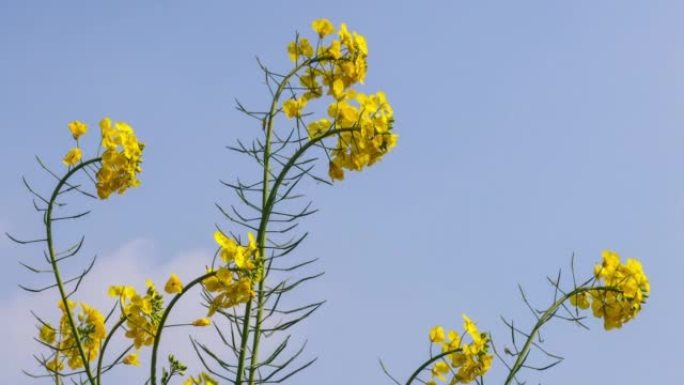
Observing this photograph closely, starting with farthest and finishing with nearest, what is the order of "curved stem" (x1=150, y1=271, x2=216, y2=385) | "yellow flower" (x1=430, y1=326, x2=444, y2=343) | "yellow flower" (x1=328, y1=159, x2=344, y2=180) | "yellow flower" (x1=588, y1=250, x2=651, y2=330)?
1. "yellow flower" (x1=430, y1=326, x2=444, y2=343)
2. "yellow flower" (x1=588, y1=250, x2=651, y2=330)
3. "yellow flower" (x1=328, y1=159, x2=344, y2=180)
4. "curved stem" (x1=150, y1=271, x2=216, y2=385)

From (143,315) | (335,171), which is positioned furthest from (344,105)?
(143,315)

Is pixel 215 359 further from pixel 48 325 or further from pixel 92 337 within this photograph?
pixel 48 325

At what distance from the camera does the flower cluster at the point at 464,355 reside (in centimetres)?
354

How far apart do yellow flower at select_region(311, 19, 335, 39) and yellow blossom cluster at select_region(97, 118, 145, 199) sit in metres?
0.73

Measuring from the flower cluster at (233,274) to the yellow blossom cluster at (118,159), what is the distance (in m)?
0.58

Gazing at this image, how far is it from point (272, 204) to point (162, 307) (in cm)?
54

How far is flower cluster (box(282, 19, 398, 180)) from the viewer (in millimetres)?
2715

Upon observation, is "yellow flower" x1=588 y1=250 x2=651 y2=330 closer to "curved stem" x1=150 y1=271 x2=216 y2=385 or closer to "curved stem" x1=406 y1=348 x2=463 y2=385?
"curved stem" x1=406 y1=348 x2=463 y2=385

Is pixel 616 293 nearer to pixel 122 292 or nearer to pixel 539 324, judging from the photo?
pixel 539 324

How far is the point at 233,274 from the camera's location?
2709mm

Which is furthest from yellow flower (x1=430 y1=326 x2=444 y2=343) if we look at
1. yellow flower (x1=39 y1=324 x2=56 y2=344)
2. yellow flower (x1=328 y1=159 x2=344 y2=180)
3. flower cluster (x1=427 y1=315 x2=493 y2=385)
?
yellow flower (x1=39 y1=324 x2=56 y2=344)

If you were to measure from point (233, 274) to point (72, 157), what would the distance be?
0.87 meters

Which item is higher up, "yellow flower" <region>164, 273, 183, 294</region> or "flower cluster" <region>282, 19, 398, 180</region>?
"flower cluster" <region>282, 19, 398, 180</region>

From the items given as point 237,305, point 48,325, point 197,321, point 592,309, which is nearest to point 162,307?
point 197,321
